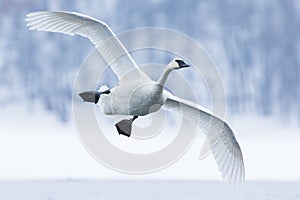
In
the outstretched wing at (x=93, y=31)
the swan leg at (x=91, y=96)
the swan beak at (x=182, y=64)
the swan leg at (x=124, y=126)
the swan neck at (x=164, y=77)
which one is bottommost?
the swan leg at (x=124, y=126)

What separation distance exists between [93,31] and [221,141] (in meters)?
3.51

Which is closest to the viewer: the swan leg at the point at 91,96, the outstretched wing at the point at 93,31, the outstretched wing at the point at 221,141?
the outstretched wing at the point at 93,31

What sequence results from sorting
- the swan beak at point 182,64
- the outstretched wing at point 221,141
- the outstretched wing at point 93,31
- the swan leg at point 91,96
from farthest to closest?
the outstretched wing at point 221,141 → the swan leg at point 91,96 → the outstretched wing at point 93,31 → the swan beak at point 182,64

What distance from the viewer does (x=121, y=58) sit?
48.1ft

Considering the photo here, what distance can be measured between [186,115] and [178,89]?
0.76 meters

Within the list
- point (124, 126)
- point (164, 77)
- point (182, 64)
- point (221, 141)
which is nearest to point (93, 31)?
point (124, 126)

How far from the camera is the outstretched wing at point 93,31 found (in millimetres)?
13617

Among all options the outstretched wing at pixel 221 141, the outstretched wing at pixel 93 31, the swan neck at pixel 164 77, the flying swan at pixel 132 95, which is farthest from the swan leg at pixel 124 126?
the outstretched wing at pixel 221 141

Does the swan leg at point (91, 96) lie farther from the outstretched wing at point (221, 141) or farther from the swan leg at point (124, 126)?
the outstretched wing at point (221, 141)

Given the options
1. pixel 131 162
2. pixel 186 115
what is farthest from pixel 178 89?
pixel 131 162

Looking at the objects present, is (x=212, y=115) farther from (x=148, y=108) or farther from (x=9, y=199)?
(x=9, y=199)

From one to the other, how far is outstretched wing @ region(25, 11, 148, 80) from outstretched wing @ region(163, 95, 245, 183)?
1244 mm

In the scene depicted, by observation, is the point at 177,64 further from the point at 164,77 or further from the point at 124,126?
the point at 124,126

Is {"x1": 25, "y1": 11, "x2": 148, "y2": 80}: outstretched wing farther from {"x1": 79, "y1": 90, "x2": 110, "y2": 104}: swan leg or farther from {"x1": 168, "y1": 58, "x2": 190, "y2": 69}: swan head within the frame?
{"x1": 79, "y1": 90, "x2": 110, "y2": 104}: swan leg
